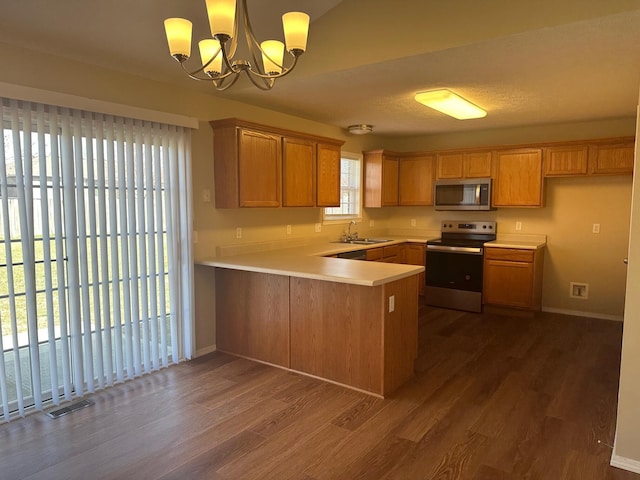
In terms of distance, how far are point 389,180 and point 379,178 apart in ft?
0.78

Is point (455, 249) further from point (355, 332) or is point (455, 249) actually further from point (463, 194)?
point (355, 332)

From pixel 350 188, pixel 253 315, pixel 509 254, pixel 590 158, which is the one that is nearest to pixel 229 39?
pixel 253 315

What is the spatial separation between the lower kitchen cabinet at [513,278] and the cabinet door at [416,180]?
125 cm

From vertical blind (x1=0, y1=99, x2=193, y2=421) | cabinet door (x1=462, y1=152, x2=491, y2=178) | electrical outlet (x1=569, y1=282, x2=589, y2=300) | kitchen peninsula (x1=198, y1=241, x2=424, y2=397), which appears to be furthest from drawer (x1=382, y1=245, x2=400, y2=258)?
vertical blind (x1=0, y1=99, x2=193, y2=421)

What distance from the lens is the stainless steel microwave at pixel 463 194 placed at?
5539mm

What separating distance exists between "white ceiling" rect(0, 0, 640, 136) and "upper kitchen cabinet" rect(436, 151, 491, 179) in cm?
155

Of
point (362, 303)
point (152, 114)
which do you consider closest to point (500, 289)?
point (362, 303)

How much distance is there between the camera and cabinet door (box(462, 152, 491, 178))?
5.55 m

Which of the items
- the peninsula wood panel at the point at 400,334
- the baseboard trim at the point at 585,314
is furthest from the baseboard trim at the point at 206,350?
the baseboard trim at the point at 585,314

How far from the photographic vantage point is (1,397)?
2.73 metres

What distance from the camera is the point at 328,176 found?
4859 millimetres

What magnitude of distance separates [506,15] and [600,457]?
2503 mm

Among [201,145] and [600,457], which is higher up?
[201,145]

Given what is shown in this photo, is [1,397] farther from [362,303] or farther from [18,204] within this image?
[362,303]
